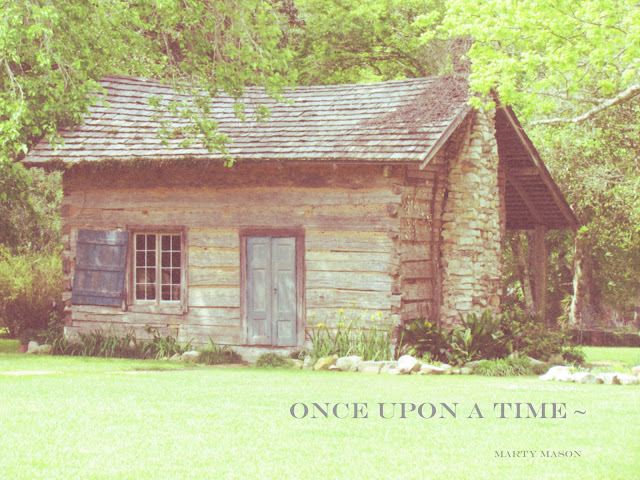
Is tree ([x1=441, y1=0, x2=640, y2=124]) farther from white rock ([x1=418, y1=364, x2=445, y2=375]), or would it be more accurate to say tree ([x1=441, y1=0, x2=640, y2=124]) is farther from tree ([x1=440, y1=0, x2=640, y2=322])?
white rock ([x1=418, y1=364, x2=445, y2=375])

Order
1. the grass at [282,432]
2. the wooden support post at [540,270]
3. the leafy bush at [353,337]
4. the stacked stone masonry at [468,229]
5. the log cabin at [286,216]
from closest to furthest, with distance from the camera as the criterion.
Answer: the grass at [282,432] → the leafy bush at [353,337] → the log cabin at [286,216] → the stacked stone masonry at [468,229] → the wooden support post at [540,270]

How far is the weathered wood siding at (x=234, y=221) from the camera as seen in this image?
15516 millimetres

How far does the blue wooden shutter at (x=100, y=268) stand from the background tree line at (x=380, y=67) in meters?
1.66

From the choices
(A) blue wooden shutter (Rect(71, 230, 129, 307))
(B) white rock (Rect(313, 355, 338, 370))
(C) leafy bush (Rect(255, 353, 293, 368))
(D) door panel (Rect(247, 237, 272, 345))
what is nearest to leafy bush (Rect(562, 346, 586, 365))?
(B) white rock (Rect(313, 355, 338, 370))

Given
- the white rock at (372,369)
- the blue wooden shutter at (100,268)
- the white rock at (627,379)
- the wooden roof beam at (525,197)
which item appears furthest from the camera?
the wooden roof beam at (525,197)

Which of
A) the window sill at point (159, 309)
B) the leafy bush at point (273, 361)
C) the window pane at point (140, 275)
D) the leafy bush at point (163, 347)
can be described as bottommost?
the leafy bush at point (273, 361)

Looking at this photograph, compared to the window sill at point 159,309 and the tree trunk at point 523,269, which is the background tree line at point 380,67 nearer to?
the tree trunk at point 523,269

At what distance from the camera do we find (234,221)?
16.5m

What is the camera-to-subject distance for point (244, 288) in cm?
1639

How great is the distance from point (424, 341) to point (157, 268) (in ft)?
17.0

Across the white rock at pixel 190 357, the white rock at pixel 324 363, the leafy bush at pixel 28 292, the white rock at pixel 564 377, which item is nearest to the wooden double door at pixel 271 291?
the white rock at pixel 190 357

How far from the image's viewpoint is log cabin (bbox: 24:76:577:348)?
15570mm

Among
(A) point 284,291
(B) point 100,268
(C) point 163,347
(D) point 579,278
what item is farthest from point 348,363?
(D) point 579,278

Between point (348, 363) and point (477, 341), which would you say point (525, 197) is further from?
point (348, 363)
